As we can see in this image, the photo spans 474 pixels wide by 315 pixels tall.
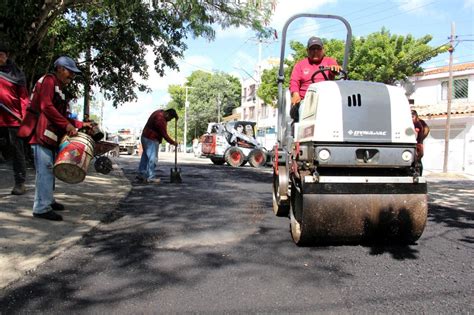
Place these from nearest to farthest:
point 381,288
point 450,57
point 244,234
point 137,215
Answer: point 381,288 < point 244,234 < point 137,215 < point 450,57

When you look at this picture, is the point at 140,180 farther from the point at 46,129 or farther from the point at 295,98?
the point at 295,98

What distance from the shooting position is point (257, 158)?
19.7 meters

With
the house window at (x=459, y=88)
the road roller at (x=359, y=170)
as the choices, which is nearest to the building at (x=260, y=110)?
the house window at (x=459, y=88)

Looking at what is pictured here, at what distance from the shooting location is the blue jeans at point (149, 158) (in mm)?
10203

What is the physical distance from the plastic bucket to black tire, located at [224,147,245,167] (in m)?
14.6

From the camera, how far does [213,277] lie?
3725 mm

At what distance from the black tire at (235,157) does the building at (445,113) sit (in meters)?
11.9

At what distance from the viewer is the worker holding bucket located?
5.23m

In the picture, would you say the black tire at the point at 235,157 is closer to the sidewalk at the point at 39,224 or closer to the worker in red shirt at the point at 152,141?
the worker in red shirt at the point at 152,141

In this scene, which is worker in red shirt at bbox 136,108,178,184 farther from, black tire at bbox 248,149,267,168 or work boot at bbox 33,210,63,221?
black tire at bbox 248,149,267,168

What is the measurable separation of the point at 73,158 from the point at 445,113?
2618 centimetres

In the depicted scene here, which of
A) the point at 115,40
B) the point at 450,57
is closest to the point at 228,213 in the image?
the point at 115,40

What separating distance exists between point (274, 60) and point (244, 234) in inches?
1835

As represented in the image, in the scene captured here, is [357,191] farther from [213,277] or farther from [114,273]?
[114,273]
